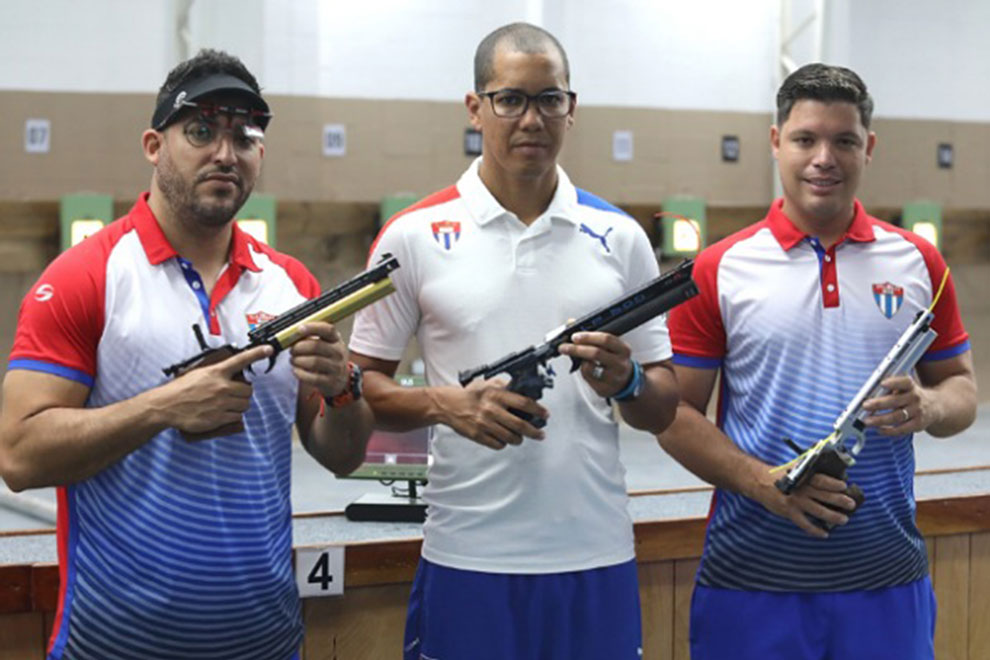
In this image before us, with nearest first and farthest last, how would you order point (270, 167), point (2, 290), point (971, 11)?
point (2, 290) → point (270, 167) → point (971, 11)

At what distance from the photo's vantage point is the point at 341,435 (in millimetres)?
1744

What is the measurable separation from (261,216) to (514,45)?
3228 mm

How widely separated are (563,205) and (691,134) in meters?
4.50

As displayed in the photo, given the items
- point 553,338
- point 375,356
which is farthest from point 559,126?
point 375,356

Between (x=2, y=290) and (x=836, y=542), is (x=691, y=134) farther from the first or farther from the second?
(x=836, y=542)

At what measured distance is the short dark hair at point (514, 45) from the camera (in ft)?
5.86

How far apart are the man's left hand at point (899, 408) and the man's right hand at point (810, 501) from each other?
0.12 m

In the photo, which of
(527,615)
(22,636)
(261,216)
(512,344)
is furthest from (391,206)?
(527,615)

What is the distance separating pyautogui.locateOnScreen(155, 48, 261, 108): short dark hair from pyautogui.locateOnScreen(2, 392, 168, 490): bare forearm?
478 millimetres

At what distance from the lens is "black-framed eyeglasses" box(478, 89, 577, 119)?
177 centimetres

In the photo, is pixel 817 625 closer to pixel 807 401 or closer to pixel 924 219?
pixel 807 401

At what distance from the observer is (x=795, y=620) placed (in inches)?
77.0

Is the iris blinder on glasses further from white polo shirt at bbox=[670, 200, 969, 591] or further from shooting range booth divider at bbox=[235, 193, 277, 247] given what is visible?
shooting range booth divider at bbox=[235, 193, 277, 247]

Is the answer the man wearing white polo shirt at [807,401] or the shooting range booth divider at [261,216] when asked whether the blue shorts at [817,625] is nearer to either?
the man wearing white polo shirt at [807,401]
